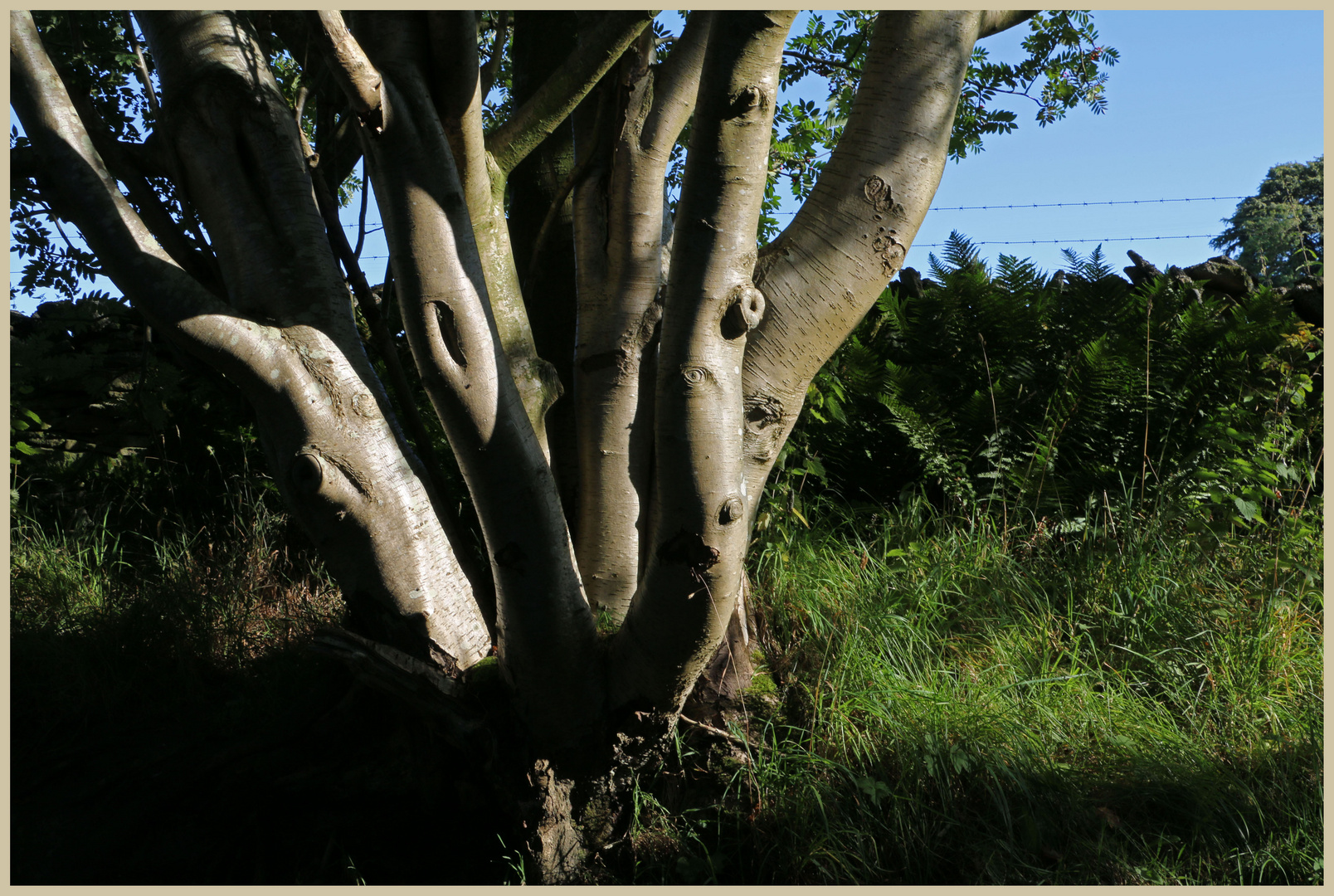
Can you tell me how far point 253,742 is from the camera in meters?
2.79

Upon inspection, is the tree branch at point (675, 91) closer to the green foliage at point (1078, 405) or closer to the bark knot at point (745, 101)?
the bark knot at point (745, 101)

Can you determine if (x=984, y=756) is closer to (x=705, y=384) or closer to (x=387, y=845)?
(x=705, y=384)

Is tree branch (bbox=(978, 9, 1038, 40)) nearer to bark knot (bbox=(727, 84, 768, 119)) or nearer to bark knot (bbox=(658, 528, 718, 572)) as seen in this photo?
bark knot (bbox=(727, 84, 768, 119))

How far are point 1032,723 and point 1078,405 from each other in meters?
1.95

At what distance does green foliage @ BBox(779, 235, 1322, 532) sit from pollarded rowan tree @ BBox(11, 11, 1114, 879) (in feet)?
5.07

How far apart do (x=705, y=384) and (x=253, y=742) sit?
7.21ft

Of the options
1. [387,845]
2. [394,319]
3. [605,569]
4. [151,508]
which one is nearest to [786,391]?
[605,569]

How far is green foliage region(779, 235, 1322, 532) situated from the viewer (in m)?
3.78

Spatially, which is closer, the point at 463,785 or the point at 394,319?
the point at 463,785

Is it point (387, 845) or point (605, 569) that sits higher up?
point (605, 569)

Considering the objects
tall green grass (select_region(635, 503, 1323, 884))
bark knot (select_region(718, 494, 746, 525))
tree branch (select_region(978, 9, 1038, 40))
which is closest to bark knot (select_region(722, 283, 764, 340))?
bark knot (select_region(718, 494, 746, 525))

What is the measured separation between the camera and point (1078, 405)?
3906 millimetres

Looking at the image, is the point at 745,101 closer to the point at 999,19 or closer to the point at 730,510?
the point at 730,510

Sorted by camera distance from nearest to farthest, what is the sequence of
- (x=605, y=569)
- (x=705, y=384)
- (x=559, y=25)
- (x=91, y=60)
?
1. (x=705, y=384)
2. (x=605, y=569)
3. (x=559, y=25)
4. (x=91, y=60)
